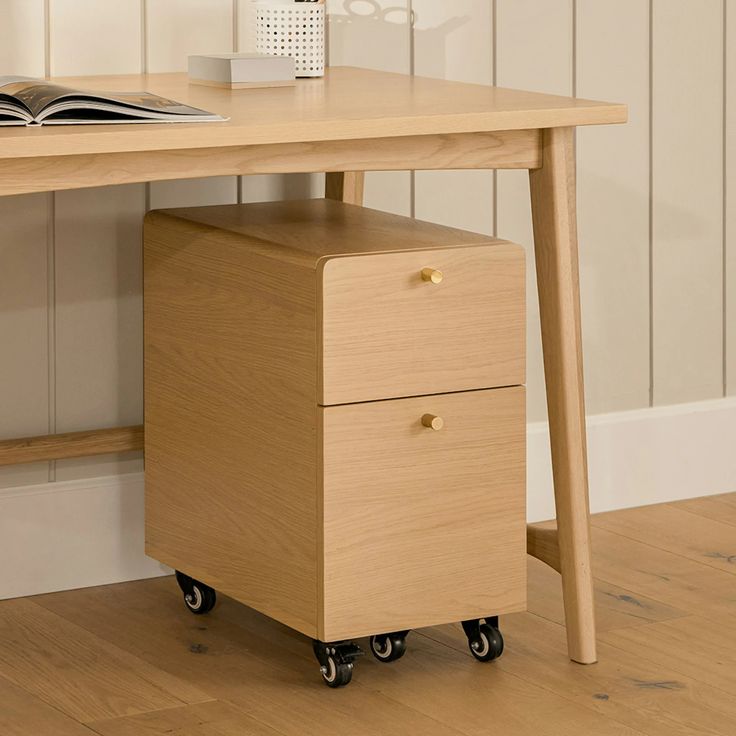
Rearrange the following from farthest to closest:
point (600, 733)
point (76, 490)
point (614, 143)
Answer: point (614, 143)
point (76, 490)
point (600, 733)

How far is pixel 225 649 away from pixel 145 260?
1.70 feet

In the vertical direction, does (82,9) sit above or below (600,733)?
above

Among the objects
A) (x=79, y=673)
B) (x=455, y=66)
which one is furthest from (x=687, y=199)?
(x=79, y=673)

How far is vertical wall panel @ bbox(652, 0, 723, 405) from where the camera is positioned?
256 centimetres

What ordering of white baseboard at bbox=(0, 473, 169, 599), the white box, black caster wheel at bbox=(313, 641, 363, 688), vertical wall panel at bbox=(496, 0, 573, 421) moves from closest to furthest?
black caster wheel at bbox=(313, 641, 363, 688) < the white box < white baseboard at bbox=(0, 473, 169, 599) < vertical wall panel at bbox=(496, 0, 573, 421)

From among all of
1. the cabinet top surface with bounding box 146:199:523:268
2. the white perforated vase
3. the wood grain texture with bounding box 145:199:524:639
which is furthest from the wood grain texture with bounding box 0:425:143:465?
the white perforated vase

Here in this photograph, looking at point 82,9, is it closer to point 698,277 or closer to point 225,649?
point 225,649

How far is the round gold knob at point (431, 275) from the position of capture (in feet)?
5.78

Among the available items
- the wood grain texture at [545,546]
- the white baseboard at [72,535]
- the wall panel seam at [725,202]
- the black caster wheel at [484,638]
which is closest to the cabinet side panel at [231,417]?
the white baseboard at [72,535]

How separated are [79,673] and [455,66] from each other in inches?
42.3

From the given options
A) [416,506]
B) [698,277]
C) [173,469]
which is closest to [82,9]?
[173,469]

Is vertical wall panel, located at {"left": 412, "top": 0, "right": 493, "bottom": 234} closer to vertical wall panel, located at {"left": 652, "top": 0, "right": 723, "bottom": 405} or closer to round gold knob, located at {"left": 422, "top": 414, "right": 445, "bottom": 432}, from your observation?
vertical wall panel, located at {"left": 652, "top": 0, "right": 723, "bottom": 405}

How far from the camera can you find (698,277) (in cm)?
266

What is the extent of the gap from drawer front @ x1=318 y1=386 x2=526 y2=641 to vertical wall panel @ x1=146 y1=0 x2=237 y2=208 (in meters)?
0.59
